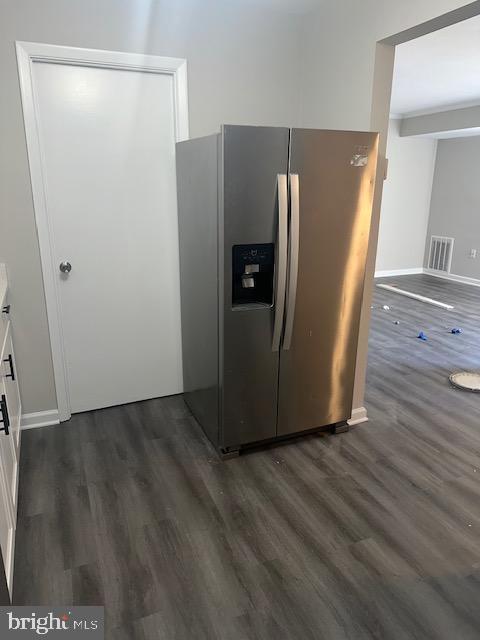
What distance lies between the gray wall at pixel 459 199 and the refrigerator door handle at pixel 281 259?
18.4 ft

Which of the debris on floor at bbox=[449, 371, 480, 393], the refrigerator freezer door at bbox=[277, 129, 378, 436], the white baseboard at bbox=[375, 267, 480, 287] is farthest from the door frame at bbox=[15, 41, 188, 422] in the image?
the white baseboard at bbox=[375, 267, 480, 287]

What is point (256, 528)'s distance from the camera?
205 cm

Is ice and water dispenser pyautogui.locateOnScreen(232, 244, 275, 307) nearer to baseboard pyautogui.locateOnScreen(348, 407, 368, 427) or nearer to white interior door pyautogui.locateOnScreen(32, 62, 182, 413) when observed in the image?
white interior door pyautogui.locateOnScreen(32, 62, 182, 413)

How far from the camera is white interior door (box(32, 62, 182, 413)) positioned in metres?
2.56

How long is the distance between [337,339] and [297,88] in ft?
5.61

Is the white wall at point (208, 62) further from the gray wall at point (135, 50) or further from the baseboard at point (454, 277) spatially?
the baseboard at point (454, 277)

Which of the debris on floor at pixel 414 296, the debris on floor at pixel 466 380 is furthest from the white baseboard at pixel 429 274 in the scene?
the debris on floor at pixel 466 380

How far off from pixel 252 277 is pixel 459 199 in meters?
5.90

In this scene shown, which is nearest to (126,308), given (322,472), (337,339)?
(337,339)

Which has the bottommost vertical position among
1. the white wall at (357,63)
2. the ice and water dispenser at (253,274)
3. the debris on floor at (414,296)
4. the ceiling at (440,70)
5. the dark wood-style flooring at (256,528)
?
the dark wood-style flooring at (256,528)

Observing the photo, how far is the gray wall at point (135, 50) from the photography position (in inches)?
93.7

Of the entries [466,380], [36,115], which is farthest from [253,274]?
[466,380]

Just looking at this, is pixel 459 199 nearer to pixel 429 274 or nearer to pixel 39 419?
pixel 429 274

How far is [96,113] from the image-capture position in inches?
102
